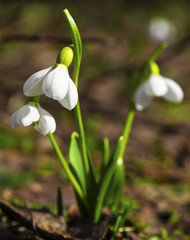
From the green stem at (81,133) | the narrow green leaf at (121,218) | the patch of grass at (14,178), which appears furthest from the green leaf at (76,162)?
the patch of grass at (14,178)

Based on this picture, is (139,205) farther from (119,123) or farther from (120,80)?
(120,80)

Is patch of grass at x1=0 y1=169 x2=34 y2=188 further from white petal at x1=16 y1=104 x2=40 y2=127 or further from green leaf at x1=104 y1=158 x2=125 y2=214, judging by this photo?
white petal at x1=16 y1=104 x2=40 y2=127

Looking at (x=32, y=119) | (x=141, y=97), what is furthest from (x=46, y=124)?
(x=141, y=97)

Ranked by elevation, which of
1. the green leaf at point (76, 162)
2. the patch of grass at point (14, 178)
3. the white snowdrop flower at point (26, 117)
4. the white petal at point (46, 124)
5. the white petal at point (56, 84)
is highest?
the white petal at point (56, 84)

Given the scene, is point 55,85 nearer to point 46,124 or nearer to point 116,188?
point 46,124

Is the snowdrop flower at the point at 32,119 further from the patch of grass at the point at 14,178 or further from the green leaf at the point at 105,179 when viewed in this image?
the patch of grass at the point at 14,178

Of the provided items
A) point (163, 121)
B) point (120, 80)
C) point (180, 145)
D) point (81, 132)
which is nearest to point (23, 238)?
point (81, 132)

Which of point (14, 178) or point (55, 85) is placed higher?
point (55, 85)
